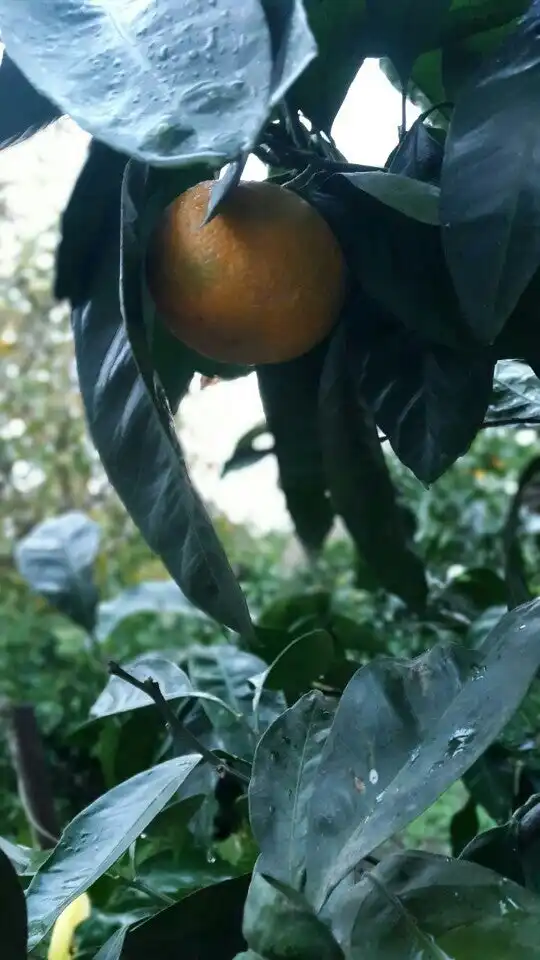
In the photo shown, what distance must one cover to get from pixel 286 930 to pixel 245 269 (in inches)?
9.1

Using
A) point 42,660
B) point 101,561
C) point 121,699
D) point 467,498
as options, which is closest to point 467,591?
point 121,699

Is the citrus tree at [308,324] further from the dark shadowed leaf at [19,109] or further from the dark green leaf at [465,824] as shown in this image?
the dark green leaf at [465,824]

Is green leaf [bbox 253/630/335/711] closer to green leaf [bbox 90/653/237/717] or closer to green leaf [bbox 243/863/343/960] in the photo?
green leaf [bbox 90/653/237/717]

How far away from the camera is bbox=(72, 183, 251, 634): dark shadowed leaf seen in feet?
1.03

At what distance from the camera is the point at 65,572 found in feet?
3.01

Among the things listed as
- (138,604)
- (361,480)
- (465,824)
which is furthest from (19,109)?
(138,604)

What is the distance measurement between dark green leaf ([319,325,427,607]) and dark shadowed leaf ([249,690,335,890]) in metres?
0.15

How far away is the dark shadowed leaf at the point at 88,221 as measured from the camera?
1.14ft

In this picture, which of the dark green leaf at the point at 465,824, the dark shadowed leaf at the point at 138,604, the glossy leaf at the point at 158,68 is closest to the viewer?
the glossy leaf at the point at 158,68

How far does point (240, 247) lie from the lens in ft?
1.06

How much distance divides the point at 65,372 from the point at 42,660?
1.03m

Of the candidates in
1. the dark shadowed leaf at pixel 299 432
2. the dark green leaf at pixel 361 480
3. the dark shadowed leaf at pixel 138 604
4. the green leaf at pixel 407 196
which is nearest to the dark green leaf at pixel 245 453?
the dark shadowed leaf at pixel 299 432

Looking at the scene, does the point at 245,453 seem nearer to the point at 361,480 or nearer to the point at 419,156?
the point at 361,480

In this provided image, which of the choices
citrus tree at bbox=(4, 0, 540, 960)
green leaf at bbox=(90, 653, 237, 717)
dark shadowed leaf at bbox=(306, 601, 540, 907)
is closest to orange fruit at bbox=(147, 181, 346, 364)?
citrus tree at bbox=(4, 0, 540, 960)
